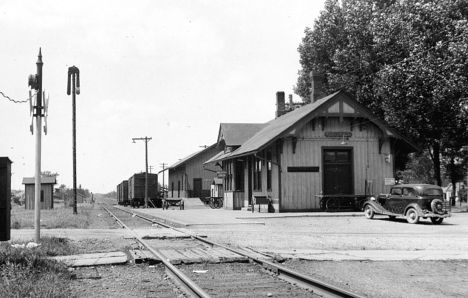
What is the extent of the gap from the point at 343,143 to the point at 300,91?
54.7 feet

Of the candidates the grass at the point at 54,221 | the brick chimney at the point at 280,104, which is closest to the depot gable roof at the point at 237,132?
the brick chimney at the point at 280,104

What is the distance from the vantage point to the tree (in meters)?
30.2

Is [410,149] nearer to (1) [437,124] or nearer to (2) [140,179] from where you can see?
(1) [437,124]

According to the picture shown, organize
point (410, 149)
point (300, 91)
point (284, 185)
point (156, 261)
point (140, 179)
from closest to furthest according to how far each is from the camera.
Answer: point (156, 261) < point (284, 185) < point (410, 149) < point (300, 91) < point (140, 179)

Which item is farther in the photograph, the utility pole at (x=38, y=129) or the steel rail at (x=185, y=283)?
the utility pole at (x=38, y=129)

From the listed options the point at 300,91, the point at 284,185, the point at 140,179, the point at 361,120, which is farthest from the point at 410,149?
the point at 140,179

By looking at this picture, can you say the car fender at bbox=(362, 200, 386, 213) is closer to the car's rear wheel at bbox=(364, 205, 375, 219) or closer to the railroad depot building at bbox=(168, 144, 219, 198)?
the car's rear wheel at bbox=(364, 205, 375, 219)

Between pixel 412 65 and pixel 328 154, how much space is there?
8628mm

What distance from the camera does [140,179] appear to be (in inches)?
2164

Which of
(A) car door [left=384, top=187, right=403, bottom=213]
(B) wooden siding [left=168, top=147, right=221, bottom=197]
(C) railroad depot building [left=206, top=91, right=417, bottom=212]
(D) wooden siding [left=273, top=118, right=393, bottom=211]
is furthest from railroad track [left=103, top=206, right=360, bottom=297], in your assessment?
(B) wooden siding [left=168, top=147, right=221, bottom=197]

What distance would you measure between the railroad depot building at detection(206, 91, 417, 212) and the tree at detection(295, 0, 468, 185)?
14.4ft

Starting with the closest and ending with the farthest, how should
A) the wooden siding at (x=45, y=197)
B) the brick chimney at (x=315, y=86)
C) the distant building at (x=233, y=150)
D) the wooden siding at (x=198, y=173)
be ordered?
1. the brick chimney at (x=315, y=86)
2. the distant building at (x=233, y=150)
3. the wooden siding at (x=45, y=197)
4. the wooden siding at (x=198, y=173)

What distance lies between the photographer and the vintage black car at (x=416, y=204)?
19.5 m

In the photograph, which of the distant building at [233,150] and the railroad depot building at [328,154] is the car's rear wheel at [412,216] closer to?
the railroad depot building at [328,154]
